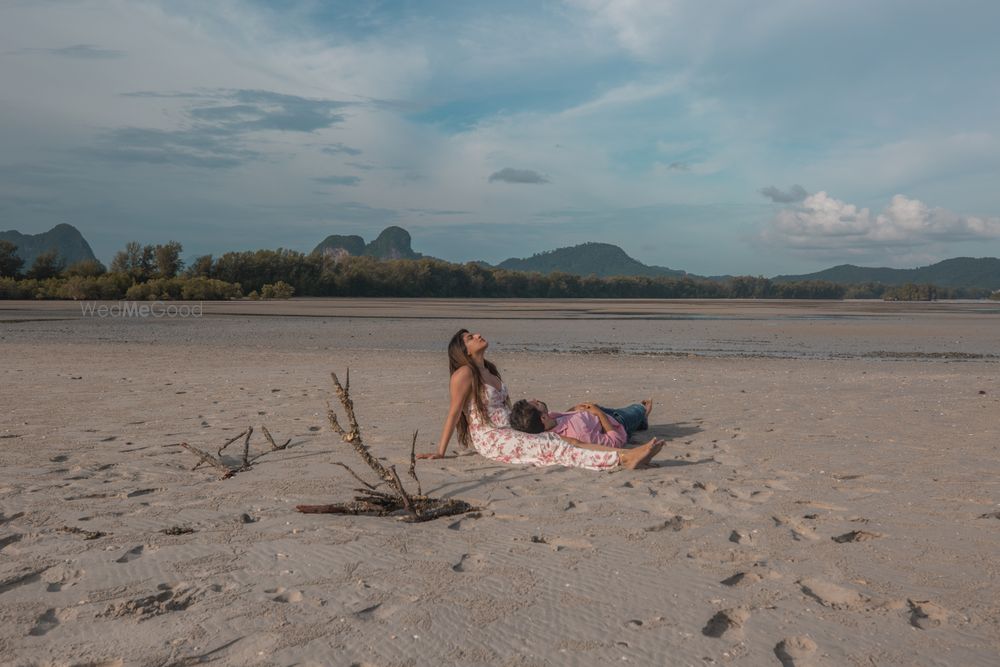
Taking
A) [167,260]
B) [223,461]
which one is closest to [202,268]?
[167,260]

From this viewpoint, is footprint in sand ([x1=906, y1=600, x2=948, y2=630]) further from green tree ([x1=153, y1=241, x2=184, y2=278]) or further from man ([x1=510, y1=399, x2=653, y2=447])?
green tree ([x1=153, y1=241, x2=184, y2=278])

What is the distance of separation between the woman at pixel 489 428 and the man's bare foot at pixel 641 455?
22 mm

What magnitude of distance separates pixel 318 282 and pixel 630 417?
7171 centimetres

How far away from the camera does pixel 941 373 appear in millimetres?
15133

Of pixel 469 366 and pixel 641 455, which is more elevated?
pixel 469 366

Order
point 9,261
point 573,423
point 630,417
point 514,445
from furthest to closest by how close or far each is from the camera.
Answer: point 9,261 → point 630,417 → point 573,423 → point 514,445

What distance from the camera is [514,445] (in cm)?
714

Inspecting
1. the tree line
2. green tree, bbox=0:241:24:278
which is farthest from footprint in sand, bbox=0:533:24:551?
green tree, bbox=0:241:24:278

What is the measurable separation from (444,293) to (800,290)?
56.3 meters

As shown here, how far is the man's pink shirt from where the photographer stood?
24.2 feet

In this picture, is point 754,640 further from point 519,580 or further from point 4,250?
point 4,250

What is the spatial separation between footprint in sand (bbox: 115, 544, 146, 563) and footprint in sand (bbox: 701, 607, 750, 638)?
313 cm

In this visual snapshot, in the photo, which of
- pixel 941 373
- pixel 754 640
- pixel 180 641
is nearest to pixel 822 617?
pixel 754 640

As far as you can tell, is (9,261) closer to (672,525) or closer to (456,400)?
(456,400)
